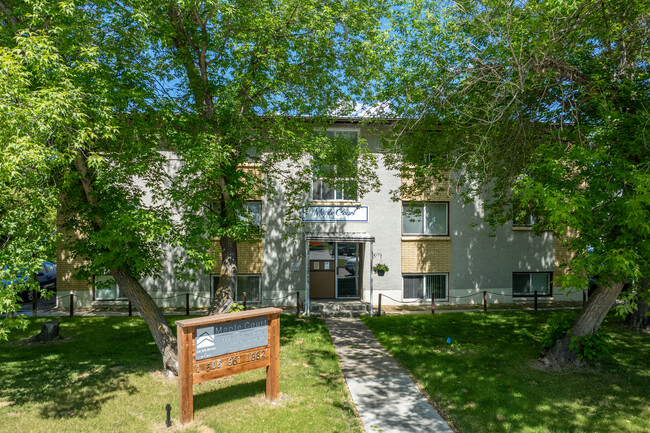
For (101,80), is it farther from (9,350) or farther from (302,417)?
(9,350)

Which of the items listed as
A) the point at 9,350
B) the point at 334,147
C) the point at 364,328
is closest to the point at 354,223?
the point at 364,328

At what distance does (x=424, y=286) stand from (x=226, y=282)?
349 inches

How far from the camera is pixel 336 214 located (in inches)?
586

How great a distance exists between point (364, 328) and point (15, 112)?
9.77 metres

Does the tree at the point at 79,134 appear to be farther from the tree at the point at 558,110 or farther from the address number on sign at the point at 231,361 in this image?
the tree at the point at 558,110

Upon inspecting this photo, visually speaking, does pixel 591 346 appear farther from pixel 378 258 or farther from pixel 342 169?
pixel 378 258

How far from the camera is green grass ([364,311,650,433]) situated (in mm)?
5984

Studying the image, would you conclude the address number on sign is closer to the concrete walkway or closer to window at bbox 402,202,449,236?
the concrete walkway

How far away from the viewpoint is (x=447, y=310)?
1443cm

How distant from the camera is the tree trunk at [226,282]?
29.9 ft

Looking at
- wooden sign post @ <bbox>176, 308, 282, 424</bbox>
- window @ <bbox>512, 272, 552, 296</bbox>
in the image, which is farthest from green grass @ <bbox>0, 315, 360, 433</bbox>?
window @ <bbox>512, 272, 552, 296</bbox>

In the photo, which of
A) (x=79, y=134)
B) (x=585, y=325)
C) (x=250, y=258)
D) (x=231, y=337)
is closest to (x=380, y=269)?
(x=250, y=258)

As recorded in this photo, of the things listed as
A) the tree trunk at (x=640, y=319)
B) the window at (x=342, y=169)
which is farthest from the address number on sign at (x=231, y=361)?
the tree trunk at (x=640, y=319)

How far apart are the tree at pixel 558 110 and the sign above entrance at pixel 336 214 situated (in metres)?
4.69
